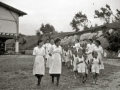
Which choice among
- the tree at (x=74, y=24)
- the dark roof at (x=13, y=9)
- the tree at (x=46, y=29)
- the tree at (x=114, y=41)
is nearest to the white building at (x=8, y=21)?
the dark roof at (x=13, y=9)

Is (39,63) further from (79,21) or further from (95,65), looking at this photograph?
(79,21)

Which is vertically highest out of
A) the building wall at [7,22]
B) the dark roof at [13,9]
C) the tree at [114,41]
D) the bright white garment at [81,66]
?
the dark roof at [13,9]

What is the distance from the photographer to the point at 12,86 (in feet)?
28.3

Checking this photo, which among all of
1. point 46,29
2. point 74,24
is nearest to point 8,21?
point 46,29

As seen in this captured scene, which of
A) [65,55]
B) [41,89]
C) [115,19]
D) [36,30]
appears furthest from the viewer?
[36,30]

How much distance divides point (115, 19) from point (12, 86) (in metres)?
48.7

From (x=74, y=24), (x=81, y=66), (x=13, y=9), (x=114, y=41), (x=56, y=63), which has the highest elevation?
(x=74, y=24)

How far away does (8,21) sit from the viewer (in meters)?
35.0

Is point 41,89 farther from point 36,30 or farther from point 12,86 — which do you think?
point 36,30

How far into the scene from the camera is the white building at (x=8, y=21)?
34.0 meters

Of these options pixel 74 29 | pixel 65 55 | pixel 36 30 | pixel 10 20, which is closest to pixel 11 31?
pixel 10 20

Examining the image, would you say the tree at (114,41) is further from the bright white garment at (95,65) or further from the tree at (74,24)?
the tree at (74,24)

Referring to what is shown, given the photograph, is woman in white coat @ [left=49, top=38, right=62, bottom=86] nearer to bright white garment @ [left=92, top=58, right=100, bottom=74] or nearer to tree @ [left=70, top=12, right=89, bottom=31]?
bright white garment @ [left=92, top=58, right=100, bottom=74]

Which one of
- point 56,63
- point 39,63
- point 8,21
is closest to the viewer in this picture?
point 39,63
